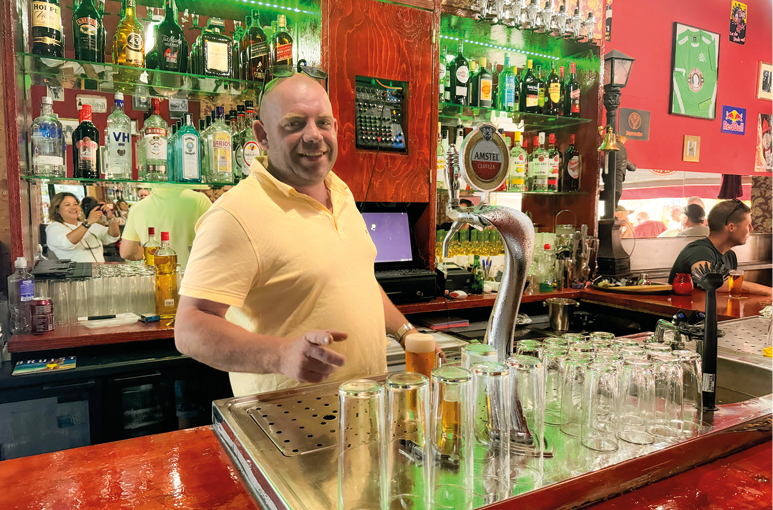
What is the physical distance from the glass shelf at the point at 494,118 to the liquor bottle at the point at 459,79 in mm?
66

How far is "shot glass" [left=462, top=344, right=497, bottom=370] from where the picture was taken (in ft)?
3.40

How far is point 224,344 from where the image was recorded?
1311 millimetres

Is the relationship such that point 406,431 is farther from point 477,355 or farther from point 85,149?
point 85,149

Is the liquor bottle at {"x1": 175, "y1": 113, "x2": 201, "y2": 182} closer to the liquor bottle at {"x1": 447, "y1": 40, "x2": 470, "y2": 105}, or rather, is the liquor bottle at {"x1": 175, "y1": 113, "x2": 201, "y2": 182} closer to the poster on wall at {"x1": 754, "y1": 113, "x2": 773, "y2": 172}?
the liquor bottle at {"x1": 447, "y1": 40, "x2": 470, "y2": 105}

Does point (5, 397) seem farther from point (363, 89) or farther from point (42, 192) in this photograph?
point (363, 89)

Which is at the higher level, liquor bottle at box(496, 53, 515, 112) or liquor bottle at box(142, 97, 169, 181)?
liquor bottle at box(496, 53, 515, 112)

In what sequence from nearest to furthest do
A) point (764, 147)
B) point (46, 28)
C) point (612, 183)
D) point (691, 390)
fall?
point (691, 390), point (46, 28), point (612, 183), point (764, 147)

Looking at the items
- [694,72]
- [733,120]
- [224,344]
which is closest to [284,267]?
[224,344]

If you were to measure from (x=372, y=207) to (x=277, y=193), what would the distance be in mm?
1579

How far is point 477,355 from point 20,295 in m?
2.07

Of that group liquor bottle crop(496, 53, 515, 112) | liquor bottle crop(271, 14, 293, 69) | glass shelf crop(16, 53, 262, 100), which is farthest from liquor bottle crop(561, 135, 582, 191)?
glass shelf crop(16, 53, 262, 100)

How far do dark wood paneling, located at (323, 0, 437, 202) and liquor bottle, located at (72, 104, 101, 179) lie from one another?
3.88 ft

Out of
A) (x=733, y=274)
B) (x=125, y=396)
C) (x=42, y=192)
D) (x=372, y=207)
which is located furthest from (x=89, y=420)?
(x=733, y=274)

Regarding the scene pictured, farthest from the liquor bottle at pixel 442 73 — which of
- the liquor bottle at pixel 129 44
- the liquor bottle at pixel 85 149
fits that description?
the liquor bottle at pixel 85 149
